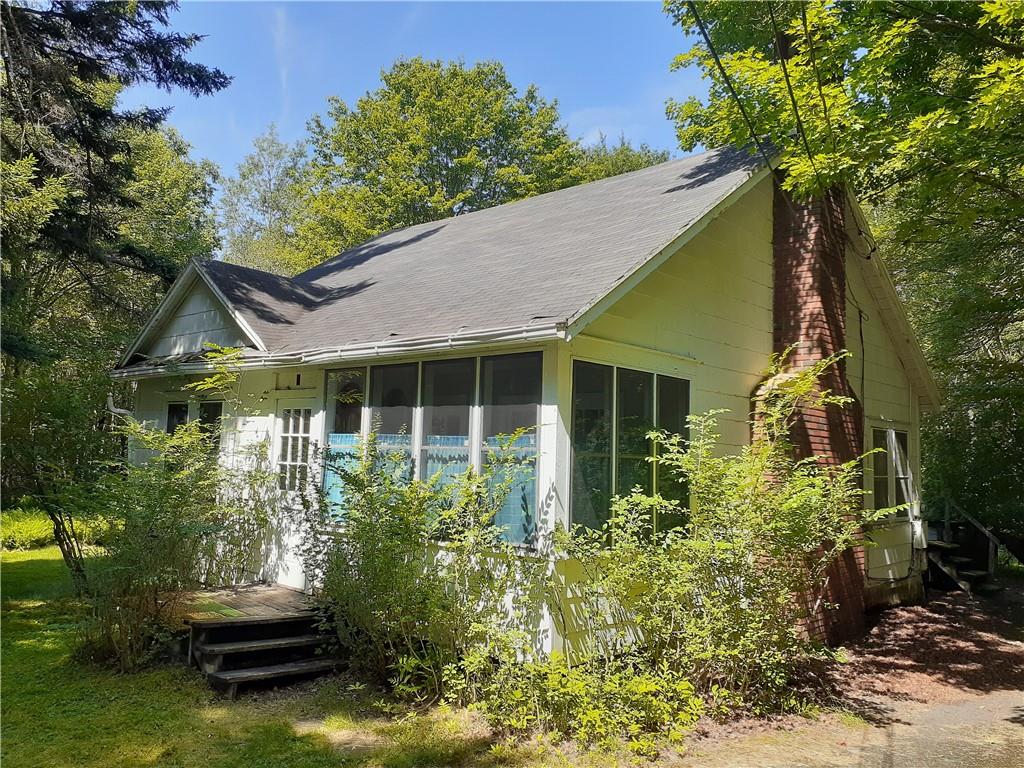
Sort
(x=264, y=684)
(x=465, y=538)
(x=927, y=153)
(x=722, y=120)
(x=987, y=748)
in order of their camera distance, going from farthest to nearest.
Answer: (x=722, y=120)
(x=927, y=153)
(x=264, y=684)
(x=465, y=538)
(x=987, y=748)

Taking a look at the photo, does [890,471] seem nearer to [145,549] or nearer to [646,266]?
[646,266]

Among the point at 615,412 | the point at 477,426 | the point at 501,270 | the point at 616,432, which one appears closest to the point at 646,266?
the point at 615,412

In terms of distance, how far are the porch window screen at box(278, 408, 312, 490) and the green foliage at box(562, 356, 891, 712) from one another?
4218 millimetres

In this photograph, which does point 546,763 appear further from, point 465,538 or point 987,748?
point 987,748

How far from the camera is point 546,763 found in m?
4.78

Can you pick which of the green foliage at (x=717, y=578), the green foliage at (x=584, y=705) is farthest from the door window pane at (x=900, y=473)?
the green foliage at (x=584, y=705)

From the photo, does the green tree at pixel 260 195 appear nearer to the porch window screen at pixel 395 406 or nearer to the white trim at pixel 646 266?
the porch window screen at pixel 395 406

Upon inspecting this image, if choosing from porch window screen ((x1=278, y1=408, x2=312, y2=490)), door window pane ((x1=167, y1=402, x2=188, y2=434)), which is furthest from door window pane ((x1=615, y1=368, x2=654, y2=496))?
door window pane ((x1=167, y1=402, x2=188, y2=434))

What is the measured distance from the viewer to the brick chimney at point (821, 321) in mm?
8375

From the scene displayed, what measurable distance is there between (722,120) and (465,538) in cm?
648

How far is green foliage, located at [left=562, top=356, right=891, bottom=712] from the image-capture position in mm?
5777

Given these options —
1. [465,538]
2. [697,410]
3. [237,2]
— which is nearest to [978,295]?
[697,410]

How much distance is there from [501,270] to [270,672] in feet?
16.5

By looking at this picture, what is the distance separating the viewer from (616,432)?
659 centimetres
